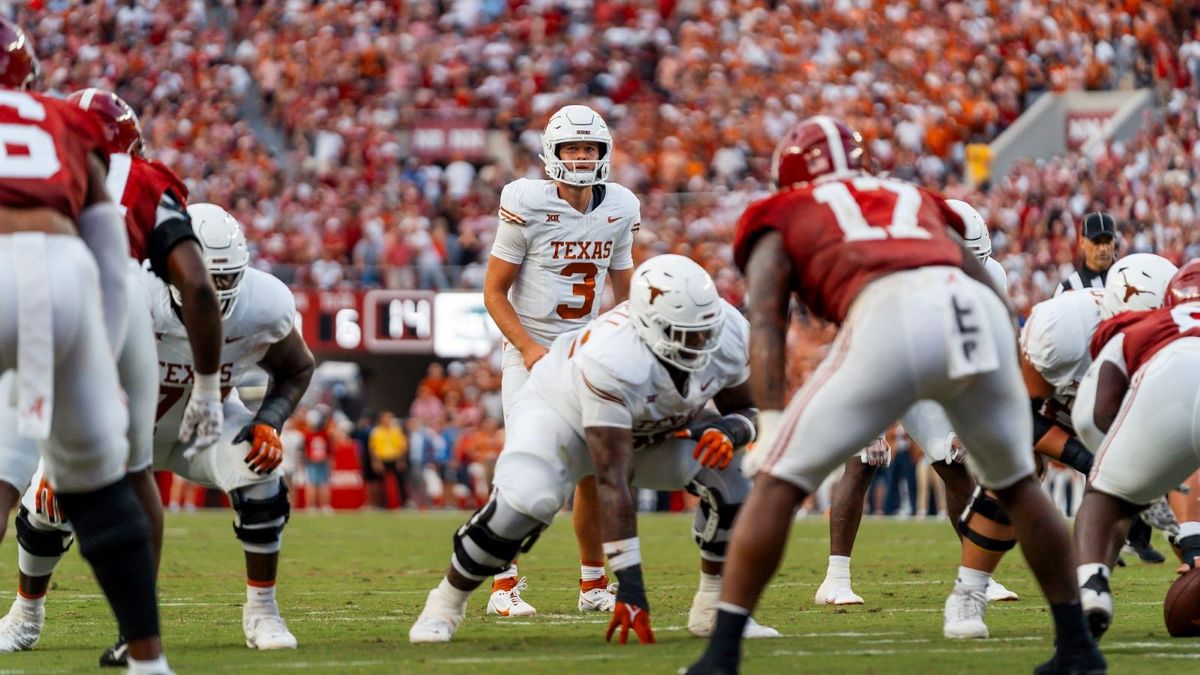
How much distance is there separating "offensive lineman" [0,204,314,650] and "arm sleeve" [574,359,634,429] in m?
1.08

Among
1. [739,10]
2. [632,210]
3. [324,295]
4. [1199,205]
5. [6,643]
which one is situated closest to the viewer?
[6,643]

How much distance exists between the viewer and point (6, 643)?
6.44 meters

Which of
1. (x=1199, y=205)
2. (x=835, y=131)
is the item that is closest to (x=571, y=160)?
(x=835, y=131)

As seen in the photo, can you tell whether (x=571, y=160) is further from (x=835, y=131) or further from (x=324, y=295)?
(x=324, y=295)

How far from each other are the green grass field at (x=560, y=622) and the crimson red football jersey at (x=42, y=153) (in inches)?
65.2

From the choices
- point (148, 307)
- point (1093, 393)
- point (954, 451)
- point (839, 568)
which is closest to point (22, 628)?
point (148, 307)

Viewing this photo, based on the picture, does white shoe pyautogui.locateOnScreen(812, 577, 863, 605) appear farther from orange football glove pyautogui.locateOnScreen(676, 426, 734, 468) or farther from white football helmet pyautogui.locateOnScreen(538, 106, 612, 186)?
white football helmet pyautogui.locateOnScreen(538, 106, 612, 186)

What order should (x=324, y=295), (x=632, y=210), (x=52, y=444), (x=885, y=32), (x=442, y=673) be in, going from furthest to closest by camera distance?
1. (x=885, y=32)
2. (x=324, y=295)
3. (x=632, y=210)
4. (x=442, y=673)
5. (x=52, y=444)

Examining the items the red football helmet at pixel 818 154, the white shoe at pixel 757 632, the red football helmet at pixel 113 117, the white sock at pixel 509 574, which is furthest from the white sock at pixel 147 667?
the white sock at pixel 509 574

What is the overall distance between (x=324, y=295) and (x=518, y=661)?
17.8m

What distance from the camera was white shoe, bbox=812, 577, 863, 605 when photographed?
316 inches

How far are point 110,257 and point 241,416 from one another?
5.80 feet

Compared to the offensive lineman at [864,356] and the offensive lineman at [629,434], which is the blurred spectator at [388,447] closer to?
the offensive lineman at [629,434]

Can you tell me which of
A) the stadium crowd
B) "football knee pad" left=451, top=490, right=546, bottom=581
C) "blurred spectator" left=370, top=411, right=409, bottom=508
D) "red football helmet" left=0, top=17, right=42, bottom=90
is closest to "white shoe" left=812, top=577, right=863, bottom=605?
"football knee pad" left=451, top=490, right=546, bottom=581
